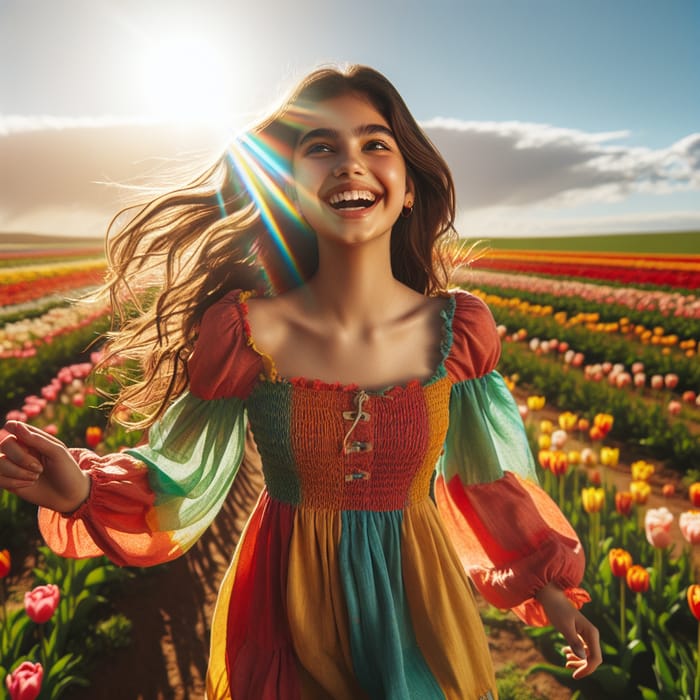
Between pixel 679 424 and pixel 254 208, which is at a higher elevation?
pixel 254 208

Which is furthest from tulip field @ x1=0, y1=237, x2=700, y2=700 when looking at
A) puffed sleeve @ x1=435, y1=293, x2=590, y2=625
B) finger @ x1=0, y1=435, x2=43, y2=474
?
puffed sleeve @ x1=435, y1=293, x2=590, y2=625

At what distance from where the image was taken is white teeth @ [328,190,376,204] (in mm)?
1591

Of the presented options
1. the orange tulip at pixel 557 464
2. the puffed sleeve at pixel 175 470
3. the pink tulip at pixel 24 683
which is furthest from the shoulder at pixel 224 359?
the orange tulip at pixel 557 464

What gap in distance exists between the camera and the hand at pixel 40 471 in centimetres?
133

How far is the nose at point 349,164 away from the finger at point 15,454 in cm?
91

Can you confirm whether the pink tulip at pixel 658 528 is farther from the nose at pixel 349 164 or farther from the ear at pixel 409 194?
the nose at pixel 349 164

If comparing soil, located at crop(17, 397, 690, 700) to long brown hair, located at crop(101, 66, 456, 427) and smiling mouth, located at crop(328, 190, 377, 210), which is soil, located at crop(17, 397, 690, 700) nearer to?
long brown hair, located at crop(101, 66, 456, 427)

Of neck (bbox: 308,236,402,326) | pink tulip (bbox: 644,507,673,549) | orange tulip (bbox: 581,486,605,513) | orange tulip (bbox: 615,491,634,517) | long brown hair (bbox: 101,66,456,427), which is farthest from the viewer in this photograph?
orange tulip (bbox: 615,491,634,517)

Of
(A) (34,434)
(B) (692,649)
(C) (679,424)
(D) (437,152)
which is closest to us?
(A) (34,434)

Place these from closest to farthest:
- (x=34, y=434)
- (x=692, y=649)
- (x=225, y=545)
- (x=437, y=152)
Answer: (x=34, y=434)
(x=437, y=152)
(x=692, y=649)
(x=225, y=545)

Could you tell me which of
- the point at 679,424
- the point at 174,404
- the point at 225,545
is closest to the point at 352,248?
the point at 174,404

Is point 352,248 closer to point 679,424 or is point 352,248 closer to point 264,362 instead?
point 264,362

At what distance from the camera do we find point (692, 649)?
273cm

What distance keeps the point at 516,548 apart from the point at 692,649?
1.62 metres
